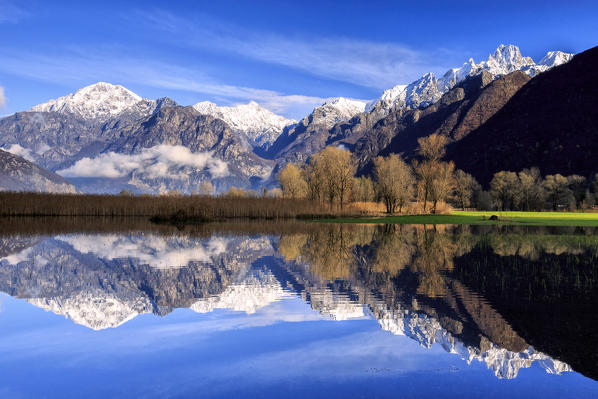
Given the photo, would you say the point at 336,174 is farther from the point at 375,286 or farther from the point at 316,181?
the point at 375,286

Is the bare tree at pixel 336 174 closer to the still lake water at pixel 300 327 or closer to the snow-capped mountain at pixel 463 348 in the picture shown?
the still lake water at pixel 300 327

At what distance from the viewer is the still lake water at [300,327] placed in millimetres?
10812

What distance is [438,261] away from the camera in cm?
3033

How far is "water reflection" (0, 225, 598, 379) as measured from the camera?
14117mm

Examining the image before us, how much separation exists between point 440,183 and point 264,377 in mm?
109504

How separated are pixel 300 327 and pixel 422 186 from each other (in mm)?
105571

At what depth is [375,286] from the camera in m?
22.0

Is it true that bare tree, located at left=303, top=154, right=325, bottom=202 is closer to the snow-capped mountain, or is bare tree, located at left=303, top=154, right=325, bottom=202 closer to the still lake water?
the still lake water

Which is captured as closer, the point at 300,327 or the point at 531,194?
the point at 300,327

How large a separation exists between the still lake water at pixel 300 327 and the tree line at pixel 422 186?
66836 millimetres

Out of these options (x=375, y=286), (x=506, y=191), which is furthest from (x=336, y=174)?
(x=375, y=286)

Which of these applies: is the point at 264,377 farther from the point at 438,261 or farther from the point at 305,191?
the point at 305,191

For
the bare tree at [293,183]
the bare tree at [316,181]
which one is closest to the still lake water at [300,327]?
the bare tree at [316,181]

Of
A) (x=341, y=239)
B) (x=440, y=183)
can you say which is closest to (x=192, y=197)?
(x=341, y=239)
